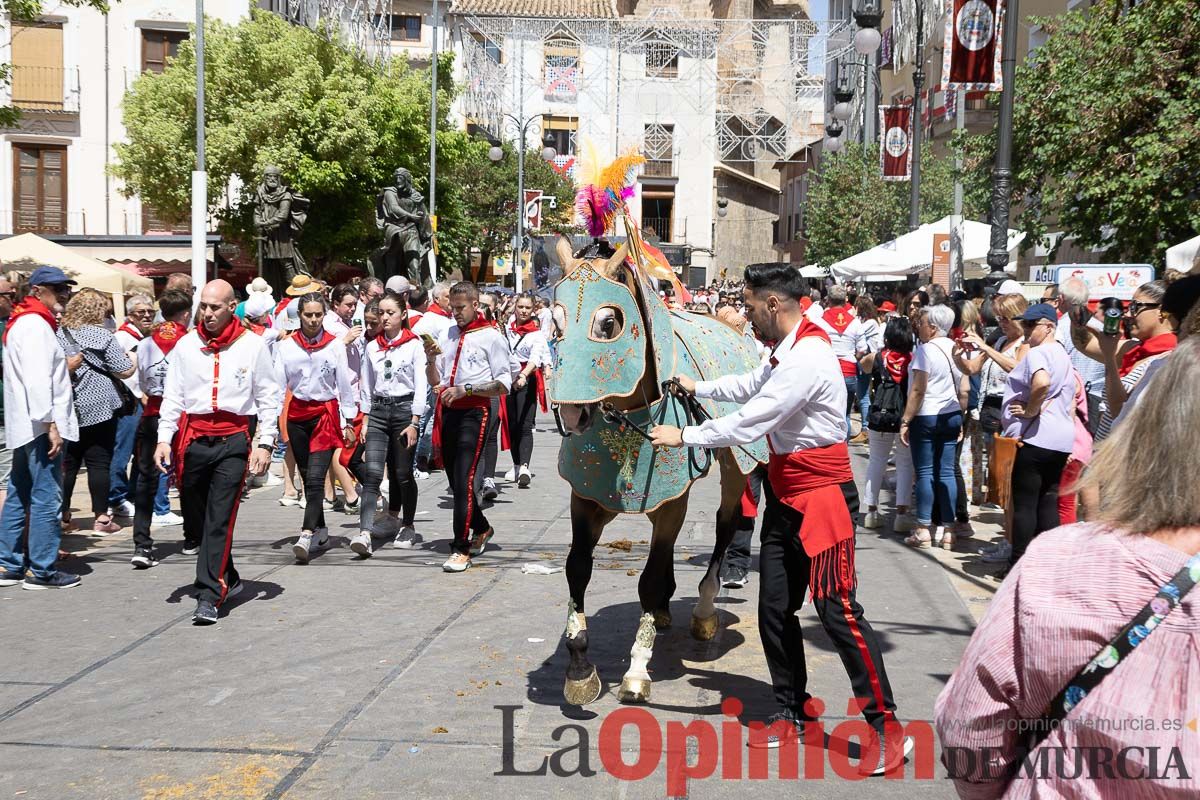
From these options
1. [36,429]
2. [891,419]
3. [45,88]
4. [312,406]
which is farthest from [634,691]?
[45,88]

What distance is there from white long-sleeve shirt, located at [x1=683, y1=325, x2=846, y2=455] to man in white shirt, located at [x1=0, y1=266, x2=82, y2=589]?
4.84 m

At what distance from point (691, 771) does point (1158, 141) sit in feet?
41.5

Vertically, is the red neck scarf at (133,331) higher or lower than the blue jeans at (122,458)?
higher

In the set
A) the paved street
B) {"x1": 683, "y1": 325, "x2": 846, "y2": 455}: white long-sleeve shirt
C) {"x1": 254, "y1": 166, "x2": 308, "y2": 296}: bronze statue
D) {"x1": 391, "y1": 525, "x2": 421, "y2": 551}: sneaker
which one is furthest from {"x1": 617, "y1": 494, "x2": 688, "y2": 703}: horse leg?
{"x1": 254, "y1": 166, "x2": 308, "y2": 296}: bronze statue

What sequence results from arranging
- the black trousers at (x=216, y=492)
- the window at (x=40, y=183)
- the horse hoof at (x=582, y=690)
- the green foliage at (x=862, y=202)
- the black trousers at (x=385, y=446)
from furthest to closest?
the window at (x=40, y=183), the green foliage at (x=862, y=202), the black trousers at (x=385, y=446), the black trousers at (x=216, y=492), the horse hoof at (x=582, y=690)

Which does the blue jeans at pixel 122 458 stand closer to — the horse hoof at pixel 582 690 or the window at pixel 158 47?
the horse hoof at pixel 582 690

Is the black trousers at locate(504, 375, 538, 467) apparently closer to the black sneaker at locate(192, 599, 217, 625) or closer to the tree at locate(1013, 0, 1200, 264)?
the black sneaker at locate(192, 599, 217, 625)

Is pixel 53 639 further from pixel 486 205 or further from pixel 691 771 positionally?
pixel 486 205

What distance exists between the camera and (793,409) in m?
4.74

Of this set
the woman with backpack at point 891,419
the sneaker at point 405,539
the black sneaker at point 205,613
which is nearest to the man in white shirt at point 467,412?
the sneaker at point 405,539

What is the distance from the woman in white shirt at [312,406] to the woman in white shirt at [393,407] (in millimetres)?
302

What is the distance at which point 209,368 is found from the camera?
23.2 feet

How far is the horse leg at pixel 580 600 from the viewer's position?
5363 mm

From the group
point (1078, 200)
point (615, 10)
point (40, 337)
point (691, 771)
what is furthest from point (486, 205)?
point (691, 771)
